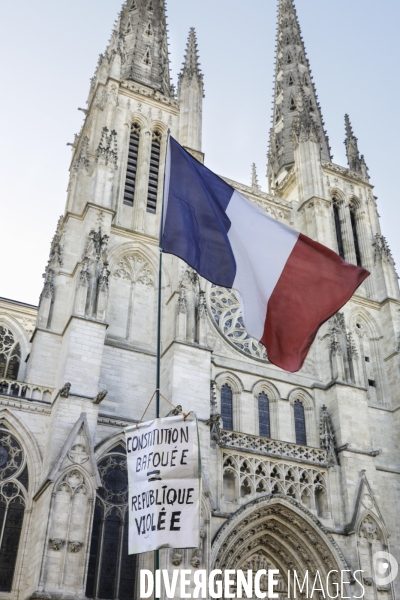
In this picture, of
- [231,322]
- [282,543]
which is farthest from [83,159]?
[282,543]

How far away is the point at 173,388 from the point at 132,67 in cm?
1752

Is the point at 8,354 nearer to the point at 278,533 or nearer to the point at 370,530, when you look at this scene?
the point at 278,533

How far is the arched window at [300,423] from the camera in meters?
18.6

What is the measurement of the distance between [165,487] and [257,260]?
13.4ft

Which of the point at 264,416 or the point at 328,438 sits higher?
the point at 264,416

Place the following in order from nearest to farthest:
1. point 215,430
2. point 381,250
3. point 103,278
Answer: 1. point 215,430
2. point 103,278
3. point 381,250

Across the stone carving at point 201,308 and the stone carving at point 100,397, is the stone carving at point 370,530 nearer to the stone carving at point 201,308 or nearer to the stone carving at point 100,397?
the stone carving at point 201,308

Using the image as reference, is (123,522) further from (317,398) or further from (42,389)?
(317,398)

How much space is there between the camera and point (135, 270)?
1906 cm

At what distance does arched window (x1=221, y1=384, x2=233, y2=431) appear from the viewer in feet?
58.0

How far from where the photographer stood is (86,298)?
16.2m

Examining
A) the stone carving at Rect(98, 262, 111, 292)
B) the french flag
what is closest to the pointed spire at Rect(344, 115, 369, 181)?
the stone carving at Rect(98, 262, 111, 292)

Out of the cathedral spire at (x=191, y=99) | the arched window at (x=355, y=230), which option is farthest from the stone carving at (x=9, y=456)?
the arched window at (x=355, y=230)

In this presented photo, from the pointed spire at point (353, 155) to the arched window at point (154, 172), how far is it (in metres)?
9.96
